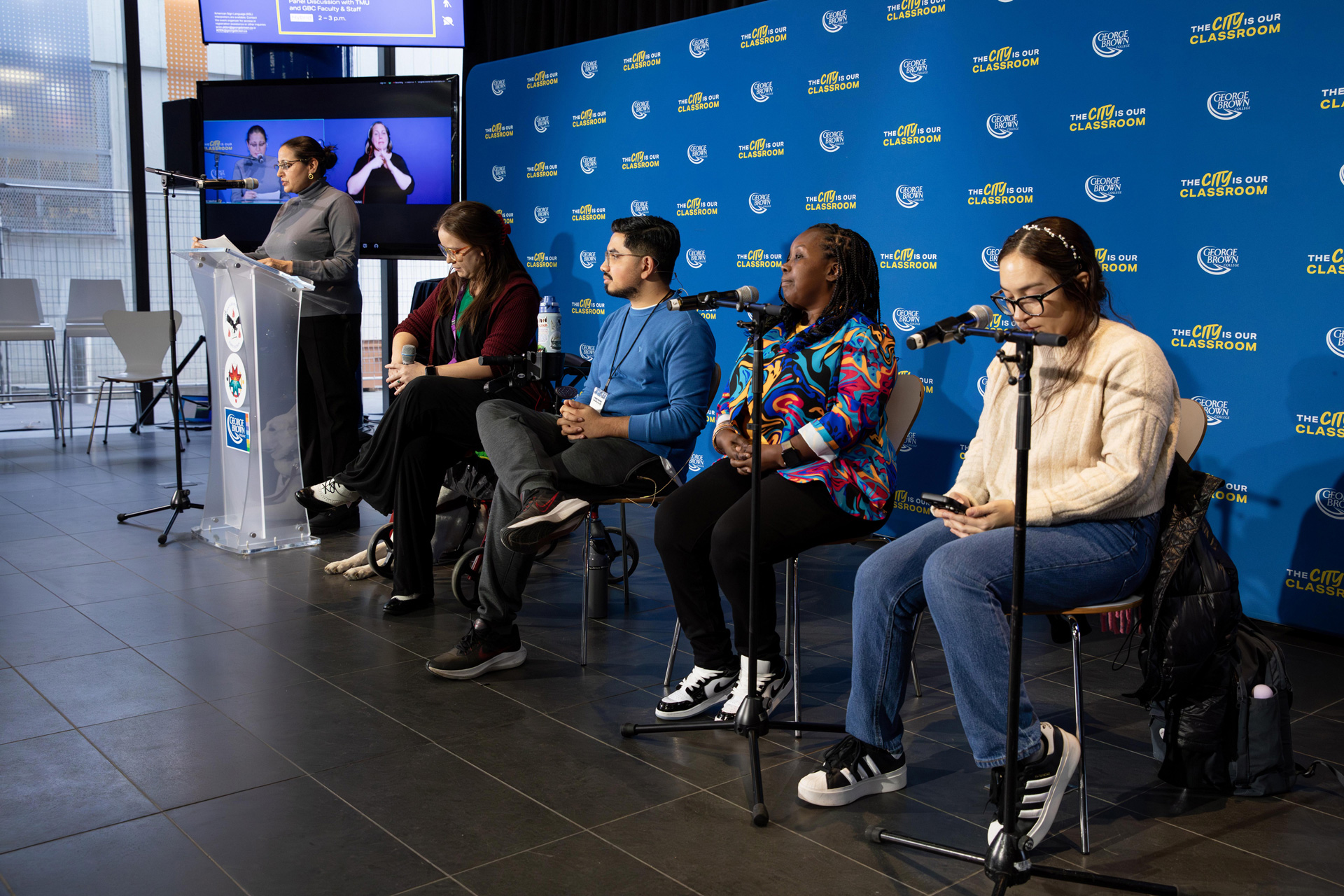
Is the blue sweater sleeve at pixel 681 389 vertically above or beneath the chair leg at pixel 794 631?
above

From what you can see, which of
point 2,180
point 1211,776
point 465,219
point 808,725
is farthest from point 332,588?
point 2,180

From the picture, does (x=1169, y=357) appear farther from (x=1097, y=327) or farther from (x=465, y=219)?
(x=465, y=219)

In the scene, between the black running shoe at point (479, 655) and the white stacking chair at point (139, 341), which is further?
the white stacking chair at point (139, 341)

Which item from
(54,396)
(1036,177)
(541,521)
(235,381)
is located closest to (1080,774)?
(541,521)

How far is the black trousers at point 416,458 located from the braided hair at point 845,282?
4.17 ft

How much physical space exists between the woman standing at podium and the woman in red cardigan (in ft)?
2.66

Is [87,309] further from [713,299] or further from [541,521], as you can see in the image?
[713,299]

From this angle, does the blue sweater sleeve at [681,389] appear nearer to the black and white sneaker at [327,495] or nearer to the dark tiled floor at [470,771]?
the dark tiled floor at [470,771]

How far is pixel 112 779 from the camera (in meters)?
2.19

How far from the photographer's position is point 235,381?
13.4 ft

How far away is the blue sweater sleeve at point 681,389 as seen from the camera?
288cm

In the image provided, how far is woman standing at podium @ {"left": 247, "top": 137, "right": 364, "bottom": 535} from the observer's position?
4.27m

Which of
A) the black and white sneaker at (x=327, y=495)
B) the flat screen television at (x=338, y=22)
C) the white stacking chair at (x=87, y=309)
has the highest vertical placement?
the flat screen television at (x=338, y=22)

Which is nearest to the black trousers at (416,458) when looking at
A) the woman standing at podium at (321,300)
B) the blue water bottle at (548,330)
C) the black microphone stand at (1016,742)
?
the blue water bottle at (548,330)
